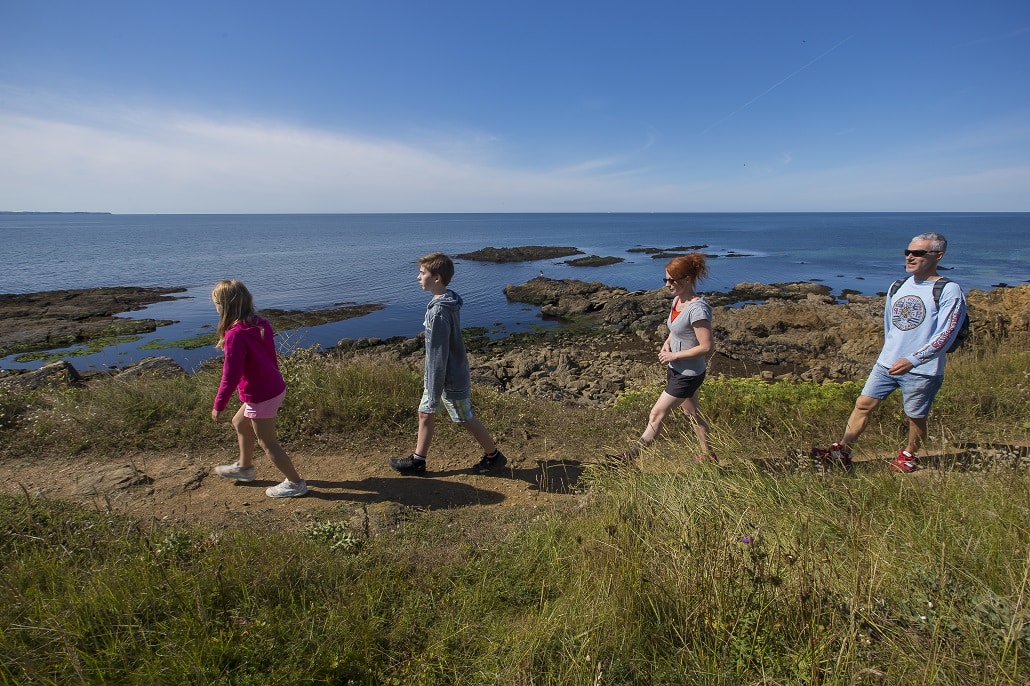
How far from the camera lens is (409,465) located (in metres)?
4.68

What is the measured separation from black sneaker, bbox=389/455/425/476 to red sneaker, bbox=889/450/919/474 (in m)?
4.06

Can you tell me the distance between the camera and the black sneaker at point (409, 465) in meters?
4.68

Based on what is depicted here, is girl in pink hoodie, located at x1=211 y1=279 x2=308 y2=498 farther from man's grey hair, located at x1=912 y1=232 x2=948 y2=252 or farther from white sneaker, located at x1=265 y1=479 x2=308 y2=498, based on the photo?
man's grey hair, located at x1=912 y1=232 x2=948 y2=252

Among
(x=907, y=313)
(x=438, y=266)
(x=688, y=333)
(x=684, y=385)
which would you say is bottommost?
(x=684, y=385)

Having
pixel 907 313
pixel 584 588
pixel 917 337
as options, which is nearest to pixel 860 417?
pixel 917 337

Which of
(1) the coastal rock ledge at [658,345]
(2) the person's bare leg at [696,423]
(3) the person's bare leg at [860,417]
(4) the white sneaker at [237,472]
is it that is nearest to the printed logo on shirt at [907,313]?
(3) the person's bare leg at [860,417]

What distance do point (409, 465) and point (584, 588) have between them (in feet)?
8.23

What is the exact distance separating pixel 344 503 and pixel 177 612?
1.81 metres

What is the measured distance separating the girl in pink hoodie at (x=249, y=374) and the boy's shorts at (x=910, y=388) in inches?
200

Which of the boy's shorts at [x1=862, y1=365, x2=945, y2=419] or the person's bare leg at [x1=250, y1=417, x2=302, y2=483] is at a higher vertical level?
the boy's shorts at [x1=862, y1=365, x2=945, y2=419]

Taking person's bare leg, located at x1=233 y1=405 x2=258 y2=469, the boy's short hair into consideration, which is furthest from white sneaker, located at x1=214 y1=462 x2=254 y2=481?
the boy's short hair

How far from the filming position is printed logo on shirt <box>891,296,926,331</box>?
3982 mm

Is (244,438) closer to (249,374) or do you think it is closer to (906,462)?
(249,374)

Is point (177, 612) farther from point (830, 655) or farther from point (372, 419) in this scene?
point (372, 419)
